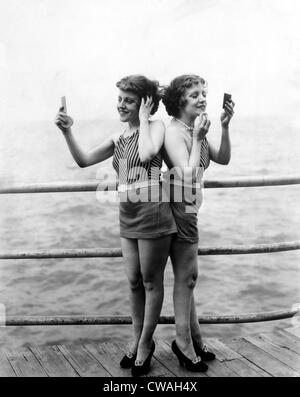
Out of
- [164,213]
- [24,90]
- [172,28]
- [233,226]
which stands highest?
[172,28]

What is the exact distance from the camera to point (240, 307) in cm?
1591

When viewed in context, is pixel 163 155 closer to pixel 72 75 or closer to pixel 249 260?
pixel 249 260

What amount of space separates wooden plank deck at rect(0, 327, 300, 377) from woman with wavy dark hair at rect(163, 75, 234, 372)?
0.42 feet

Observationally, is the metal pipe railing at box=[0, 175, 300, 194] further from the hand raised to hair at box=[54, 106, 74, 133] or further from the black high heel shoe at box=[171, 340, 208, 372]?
the black high heel shoe at box=[171, 340, 208, 372]

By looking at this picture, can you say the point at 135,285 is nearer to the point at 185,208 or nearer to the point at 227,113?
the point at 185,208

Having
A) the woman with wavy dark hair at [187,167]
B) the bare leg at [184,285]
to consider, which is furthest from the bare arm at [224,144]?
the bare leg at [184,285]

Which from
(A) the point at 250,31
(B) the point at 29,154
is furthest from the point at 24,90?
(A) the point at 250,31

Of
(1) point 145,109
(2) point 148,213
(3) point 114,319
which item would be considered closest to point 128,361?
(3) point 114,319

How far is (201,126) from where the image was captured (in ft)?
6.49

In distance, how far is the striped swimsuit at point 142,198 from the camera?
204cm

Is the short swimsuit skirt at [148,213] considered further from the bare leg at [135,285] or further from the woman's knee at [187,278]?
the woman's knee at [187,278]

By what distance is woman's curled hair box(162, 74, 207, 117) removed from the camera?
82.5 inches

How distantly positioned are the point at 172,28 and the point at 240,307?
33.8 feet

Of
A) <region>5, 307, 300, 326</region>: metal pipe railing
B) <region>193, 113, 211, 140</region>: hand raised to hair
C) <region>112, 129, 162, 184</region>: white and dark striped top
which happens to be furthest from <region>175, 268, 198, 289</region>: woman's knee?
<region>193, 113, 211, 140</region>: hand raised to hair
